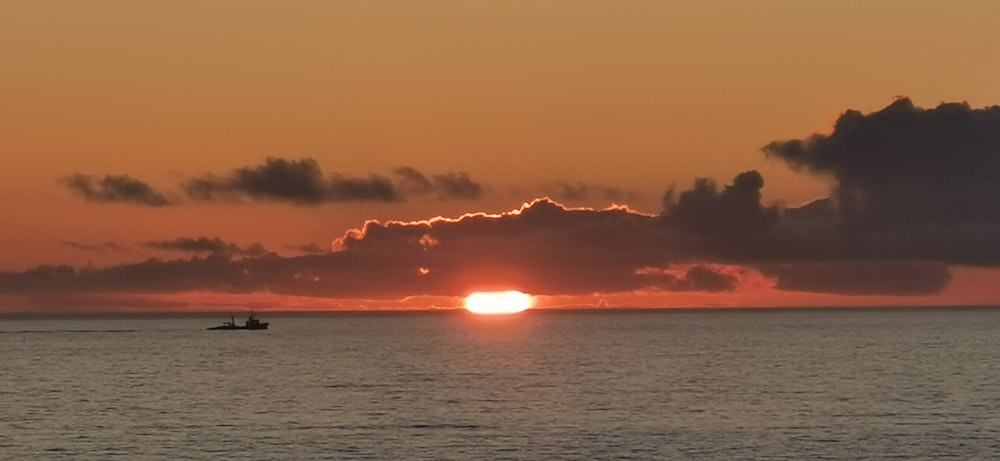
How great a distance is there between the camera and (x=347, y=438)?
12662 centimetres

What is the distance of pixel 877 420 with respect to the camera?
139 metres

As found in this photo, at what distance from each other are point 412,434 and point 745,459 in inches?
1191

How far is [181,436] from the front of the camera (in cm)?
12900

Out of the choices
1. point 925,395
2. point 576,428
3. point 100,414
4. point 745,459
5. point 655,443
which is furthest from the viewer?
point 925,395

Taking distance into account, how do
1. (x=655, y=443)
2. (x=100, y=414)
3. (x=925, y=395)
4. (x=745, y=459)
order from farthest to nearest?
1. (x=925, y=395)
2. (x=100, y=414)
3. (x=655, y=443)
4. (x=745, y=459)

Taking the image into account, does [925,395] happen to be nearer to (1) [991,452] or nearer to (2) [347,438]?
(1) [991,452]

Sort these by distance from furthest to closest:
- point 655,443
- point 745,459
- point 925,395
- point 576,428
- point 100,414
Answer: point 925,395 < point 100,414 < point 576,428 < point 655,443 < point 745,459

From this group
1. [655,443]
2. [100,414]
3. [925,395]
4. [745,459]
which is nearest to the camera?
[745,459]

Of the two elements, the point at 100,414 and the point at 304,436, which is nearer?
the point at 304,436

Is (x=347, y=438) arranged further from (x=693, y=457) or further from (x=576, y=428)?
(x=693, y=457)

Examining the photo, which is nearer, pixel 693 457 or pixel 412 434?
pixel 693 457

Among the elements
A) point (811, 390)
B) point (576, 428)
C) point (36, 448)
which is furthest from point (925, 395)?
point (36, 448)

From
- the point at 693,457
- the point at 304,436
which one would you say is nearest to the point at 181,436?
the point at 304,436

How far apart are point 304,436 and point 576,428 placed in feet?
76.3
